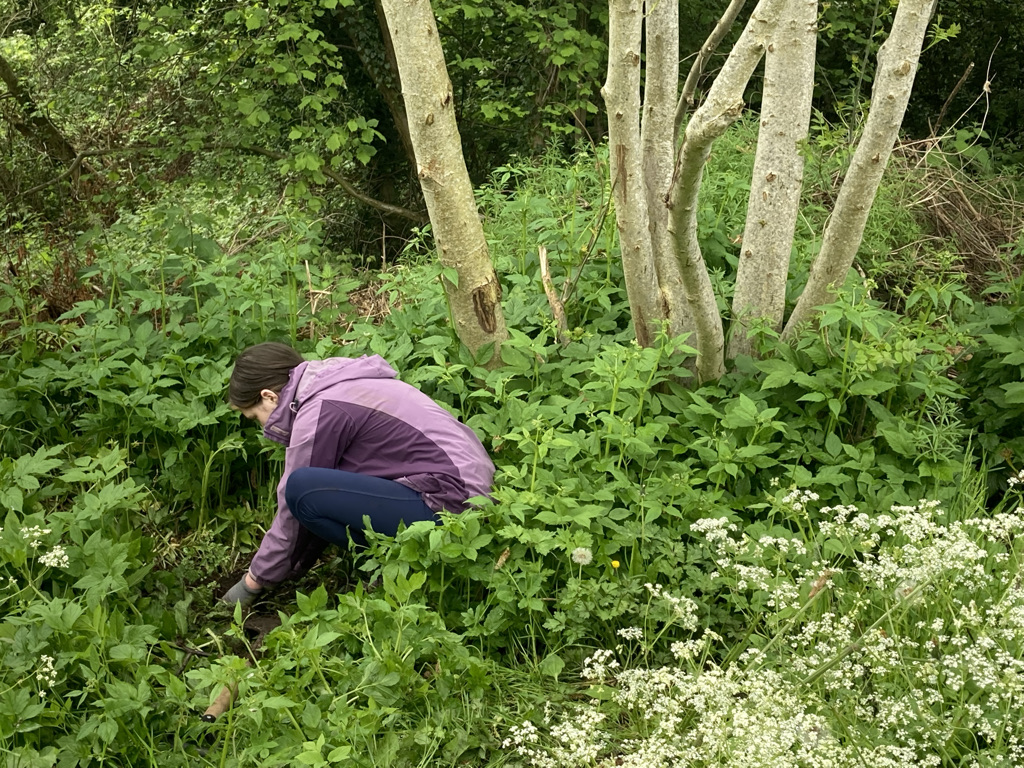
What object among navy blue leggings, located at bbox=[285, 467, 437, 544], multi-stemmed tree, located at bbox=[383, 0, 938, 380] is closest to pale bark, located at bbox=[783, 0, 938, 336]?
multi-stemmed tree, located at bbox=[383, 0, 938, 380]

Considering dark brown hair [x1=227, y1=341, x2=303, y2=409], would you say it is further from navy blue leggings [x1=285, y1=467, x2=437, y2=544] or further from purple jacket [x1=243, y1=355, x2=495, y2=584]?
navy blue leggings [x1=285, y1=467, x2=437, y2=544]

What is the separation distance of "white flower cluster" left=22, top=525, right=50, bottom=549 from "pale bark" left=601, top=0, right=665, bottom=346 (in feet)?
7.98

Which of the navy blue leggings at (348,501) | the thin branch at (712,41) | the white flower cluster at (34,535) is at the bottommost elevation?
the navy blue leggings at (348,501)

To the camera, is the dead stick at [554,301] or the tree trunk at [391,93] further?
the tree trunk at [391,93]

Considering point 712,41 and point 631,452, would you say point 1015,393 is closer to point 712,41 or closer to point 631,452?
point 631,452

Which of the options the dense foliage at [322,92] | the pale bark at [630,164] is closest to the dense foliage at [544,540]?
the pale bark at [630,164]

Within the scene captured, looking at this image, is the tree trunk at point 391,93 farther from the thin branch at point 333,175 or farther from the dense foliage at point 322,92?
the thin branch at point 333,175

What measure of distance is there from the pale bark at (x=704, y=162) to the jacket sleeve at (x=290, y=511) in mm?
1603

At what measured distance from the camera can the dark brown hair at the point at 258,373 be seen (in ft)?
11.0

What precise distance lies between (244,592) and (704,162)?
2455 millimetres

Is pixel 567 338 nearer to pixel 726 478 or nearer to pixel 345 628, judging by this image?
pixel 726 478

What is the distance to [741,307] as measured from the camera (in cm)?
413

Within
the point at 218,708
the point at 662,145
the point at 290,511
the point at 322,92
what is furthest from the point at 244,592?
the point at 322,92

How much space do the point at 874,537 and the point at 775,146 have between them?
2006 millimetres
